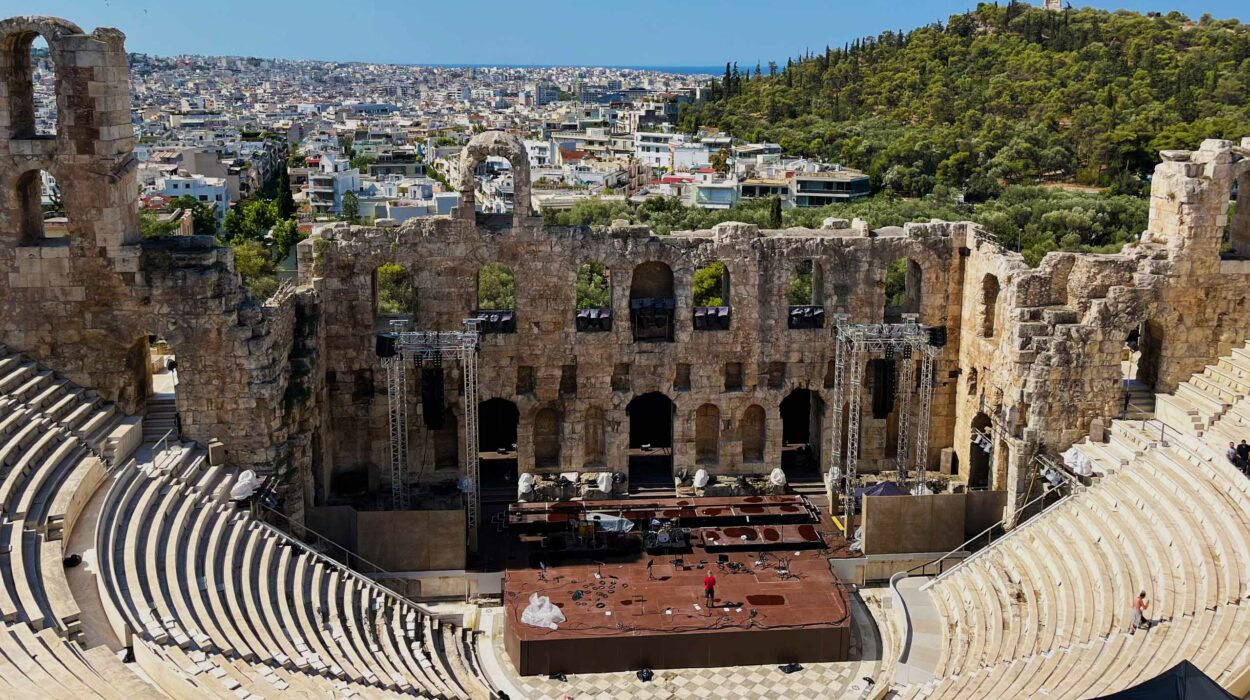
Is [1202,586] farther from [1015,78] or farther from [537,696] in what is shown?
[1015,78]

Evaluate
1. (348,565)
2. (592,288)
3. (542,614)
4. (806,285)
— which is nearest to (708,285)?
(806,285)

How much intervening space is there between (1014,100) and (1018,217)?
3451 centimetres

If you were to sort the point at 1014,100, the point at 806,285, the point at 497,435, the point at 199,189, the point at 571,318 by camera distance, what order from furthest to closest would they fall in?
the point at 199,189 → the point at 1014,100 → the point at 806,285 → the point at 497,435 → the point at 571,318

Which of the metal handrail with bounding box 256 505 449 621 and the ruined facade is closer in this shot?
the metal handrail with bounding box 256 505 449 621

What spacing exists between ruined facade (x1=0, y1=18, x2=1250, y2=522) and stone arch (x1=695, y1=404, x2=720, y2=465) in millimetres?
84

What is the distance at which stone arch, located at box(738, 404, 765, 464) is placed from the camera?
31.5 m

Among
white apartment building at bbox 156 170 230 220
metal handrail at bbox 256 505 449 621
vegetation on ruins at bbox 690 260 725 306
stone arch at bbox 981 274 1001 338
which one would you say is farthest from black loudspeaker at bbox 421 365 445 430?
white apartment building at bbox 156 170 230 220

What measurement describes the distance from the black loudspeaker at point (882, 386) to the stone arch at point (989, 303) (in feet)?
8.51

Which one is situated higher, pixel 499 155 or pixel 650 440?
pixel 499 155

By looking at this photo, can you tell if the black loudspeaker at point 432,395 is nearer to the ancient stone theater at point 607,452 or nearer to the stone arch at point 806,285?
the ancient stone theater at point 607,452

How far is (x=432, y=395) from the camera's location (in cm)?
2823

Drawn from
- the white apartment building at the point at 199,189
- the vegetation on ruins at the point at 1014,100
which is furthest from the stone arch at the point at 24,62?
the white apartment building at the point at 199,189

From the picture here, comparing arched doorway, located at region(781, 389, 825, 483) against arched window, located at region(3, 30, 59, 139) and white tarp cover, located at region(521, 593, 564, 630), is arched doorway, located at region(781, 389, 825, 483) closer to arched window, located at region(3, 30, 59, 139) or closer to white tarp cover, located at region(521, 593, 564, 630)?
white tarp cover, located at region(521, 593, 564, 630)

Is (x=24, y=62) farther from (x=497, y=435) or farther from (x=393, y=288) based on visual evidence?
(x=393, y=288)
